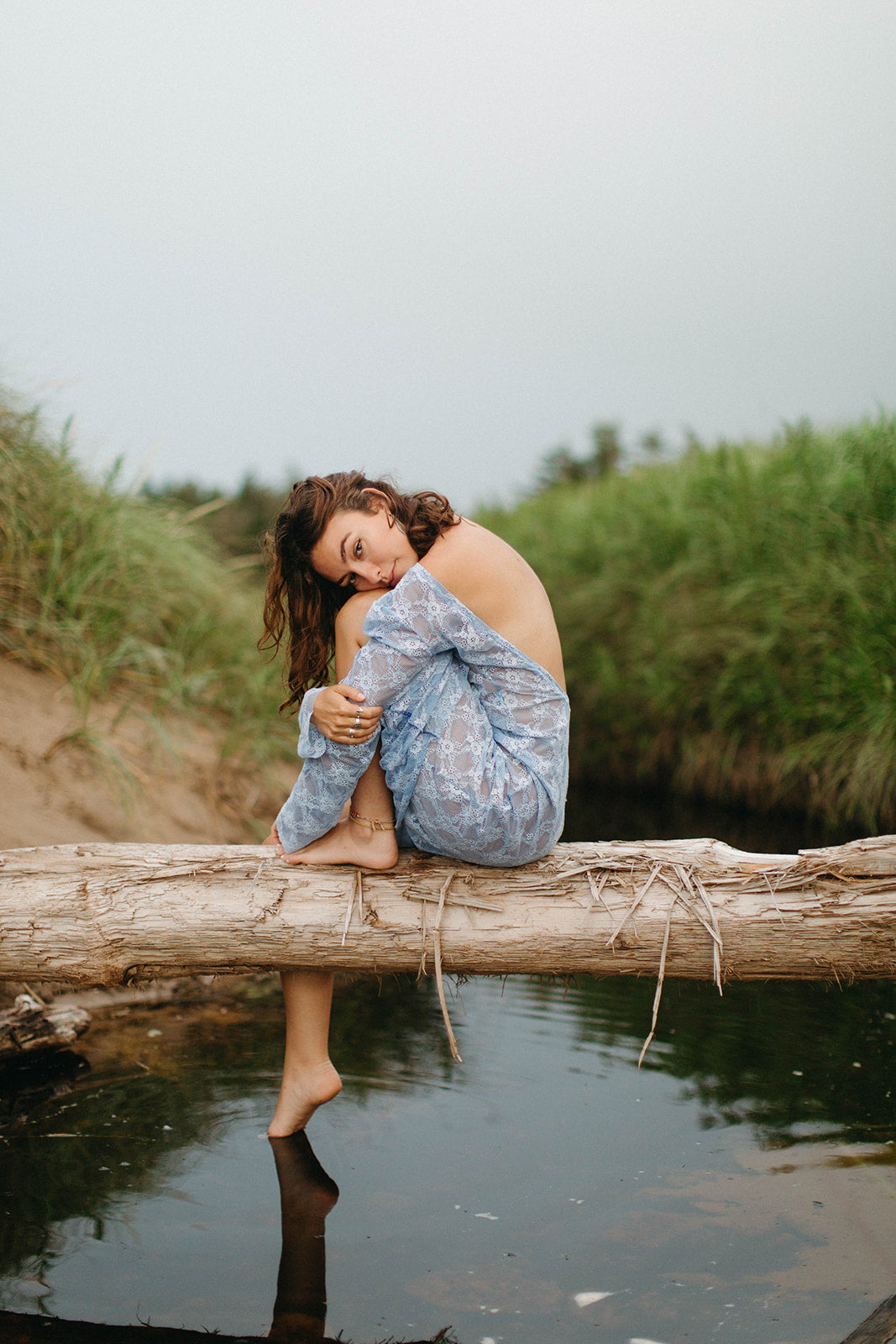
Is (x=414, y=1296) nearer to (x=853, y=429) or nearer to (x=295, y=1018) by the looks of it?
(x=295, y=1018)

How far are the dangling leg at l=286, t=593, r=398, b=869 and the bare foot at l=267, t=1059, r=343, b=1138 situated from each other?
56cm

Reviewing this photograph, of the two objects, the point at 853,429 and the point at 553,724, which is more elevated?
the point at 853,429

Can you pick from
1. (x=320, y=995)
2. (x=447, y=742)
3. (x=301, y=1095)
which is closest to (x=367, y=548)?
(x=447, y=742)

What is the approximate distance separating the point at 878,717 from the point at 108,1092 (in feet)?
13.6

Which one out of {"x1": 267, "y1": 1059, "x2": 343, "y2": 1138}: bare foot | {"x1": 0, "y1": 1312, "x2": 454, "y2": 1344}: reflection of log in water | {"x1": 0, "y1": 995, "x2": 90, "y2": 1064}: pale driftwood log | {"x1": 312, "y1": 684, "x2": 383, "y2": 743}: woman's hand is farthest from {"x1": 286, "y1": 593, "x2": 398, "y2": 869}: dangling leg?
{"x1": 0, "y1": 995, "x2": 90, "y2": 1064}: pale driftwood log

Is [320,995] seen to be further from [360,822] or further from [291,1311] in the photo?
[291,1311]

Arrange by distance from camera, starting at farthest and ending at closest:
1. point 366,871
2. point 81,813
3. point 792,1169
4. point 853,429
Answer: point 853,429 < point 81,813 < point 792,1169 < point 366,871

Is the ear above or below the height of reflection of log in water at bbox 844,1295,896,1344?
above

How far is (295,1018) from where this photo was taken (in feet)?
7.70

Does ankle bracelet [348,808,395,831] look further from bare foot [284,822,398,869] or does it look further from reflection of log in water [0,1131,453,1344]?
reflection of log in water [0,1131,453,1344]

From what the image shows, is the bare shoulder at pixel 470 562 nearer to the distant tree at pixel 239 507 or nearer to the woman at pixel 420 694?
the woman at pixel 420 694

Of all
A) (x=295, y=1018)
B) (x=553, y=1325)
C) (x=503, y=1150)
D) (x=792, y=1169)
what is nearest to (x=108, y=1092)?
(x=295, y=1018)

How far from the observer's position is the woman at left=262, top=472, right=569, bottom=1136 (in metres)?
2.03

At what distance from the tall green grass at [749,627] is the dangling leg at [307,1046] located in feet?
12.0
